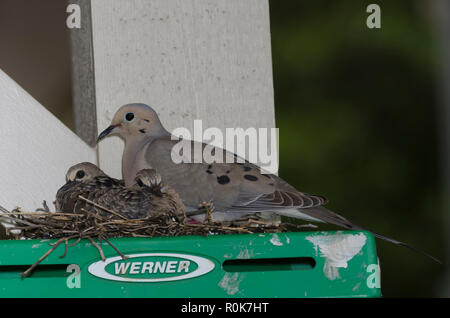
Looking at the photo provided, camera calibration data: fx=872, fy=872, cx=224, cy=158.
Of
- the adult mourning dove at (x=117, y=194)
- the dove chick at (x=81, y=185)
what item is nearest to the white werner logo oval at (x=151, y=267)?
the adult mourning dove at (x=117, y=194)

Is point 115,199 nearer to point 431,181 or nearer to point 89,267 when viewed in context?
point 89,267

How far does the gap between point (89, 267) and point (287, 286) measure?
46 centimetres

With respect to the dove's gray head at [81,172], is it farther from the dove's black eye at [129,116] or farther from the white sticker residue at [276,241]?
the white sticker residue at [276,241]

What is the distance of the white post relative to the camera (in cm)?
276

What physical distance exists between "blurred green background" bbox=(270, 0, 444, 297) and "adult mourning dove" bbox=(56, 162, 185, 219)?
254 cm

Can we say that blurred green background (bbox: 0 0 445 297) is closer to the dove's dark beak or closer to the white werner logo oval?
the dove's dark beak

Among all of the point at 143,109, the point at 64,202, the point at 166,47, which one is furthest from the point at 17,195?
the point at 166,47

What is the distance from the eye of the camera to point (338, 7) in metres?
5.62

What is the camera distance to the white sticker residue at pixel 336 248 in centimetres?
203

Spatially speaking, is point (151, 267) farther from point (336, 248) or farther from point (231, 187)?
point (231, 187)

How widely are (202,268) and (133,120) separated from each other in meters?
0.82

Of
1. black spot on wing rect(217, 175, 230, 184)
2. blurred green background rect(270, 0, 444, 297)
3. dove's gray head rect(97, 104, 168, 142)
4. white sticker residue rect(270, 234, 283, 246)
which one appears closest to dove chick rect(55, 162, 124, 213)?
dove's gray head rect(97, 104, 168, 142)

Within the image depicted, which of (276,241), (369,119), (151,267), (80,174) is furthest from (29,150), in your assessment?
(369,119)

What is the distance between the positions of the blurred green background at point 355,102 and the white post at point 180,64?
227cm
